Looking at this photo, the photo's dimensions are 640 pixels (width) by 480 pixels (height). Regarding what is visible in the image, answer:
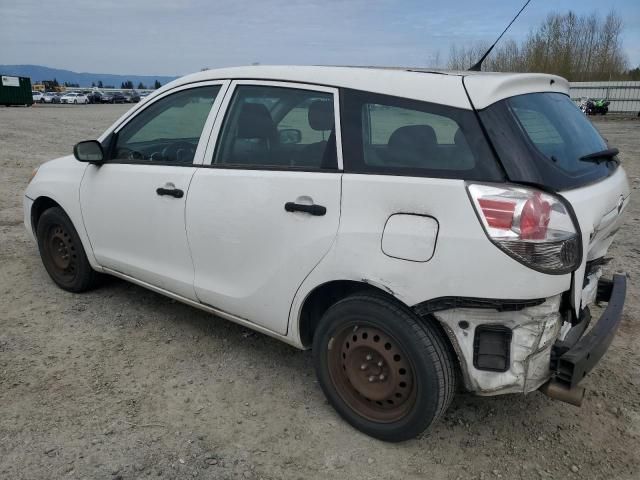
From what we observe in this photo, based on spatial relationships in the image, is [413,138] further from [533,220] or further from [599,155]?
[599,155]

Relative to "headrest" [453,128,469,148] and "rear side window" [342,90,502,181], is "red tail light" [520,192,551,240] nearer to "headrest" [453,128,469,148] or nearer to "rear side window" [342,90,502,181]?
"rear side window" [342,90,502,181]

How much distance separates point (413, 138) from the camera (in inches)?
98.2

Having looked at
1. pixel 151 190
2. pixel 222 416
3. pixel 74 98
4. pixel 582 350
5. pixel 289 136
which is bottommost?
pixel 222 416

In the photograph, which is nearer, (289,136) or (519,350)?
(519,350)

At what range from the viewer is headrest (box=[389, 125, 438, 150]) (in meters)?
2.44

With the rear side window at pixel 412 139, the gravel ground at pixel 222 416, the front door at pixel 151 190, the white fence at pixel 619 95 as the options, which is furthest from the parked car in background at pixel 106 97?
the rear side window at pixel 412 139

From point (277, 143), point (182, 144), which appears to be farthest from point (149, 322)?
point (277, 143)

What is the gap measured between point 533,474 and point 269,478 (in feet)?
3.98

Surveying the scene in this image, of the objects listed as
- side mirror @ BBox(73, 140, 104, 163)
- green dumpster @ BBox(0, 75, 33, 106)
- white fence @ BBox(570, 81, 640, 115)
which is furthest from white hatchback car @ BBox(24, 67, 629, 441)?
green dumpster @ BBox(0, 75, 33, 106)

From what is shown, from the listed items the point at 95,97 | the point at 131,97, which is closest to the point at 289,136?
the point at 95,97

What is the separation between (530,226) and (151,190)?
7.61ft

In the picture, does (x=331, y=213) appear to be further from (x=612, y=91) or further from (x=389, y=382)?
(x=612, y=91)

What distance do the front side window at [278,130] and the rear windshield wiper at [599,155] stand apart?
126cm

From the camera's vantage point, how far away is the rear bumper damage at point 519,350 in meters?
2.28
